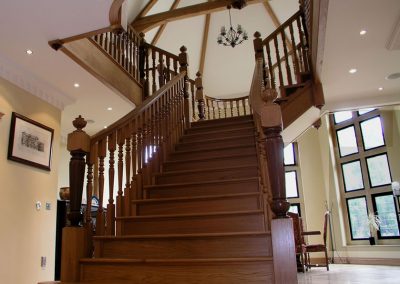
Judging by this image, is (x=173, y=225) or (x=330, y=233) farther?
(x=330, y=233)

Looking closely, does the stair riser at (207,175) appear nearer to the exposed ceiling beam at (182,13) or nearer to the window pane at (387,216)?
the exposed ceiling beam at (182,13)

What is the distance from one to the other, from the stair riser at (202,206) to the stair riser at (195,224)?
25 cm

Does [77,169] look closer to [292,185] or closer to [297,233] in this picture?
[297,233]

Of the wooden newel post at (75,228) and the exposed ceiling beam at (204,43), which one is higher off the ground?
the exposed ceiling beam at (204,43)

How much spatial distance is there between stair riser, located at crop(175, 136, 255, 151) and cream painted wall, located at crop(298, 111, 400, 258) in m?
5.54

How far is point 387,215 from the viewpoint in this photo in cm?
862

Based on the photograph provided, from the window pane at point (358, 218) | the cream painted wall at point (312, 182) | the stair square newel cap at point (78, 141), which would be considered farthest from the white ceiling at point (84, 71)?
the cream painted wall at point (312, 182)

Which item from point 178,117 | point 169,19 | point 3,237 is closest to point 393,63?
point 178,117

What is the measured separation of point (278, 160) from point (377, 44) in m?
2.99

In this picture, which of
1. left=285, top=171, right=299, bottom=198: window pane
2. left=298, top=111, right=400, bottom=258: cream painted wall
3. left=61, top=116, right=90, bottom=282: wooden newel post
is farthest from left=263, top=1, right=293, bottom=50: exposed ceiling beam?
left=61, top=116, right=90, bottom=282: wooden newel post

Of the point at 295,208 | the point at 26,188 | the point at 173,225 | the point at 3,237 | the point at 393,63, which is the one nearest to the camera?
the point at 173,225

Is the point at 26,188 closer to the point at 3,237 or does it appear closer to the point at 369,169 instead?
the point at 3,237

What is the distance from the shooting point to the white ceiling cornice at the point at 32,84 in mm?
4039

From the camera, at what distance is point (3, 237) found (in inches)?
148
